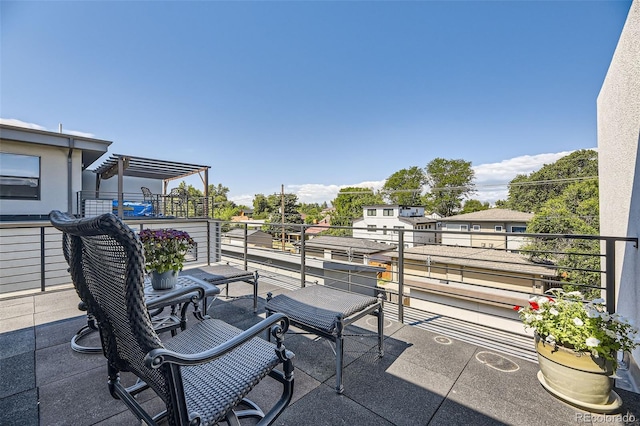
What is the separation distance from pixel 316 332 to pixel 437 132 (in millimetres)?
26011

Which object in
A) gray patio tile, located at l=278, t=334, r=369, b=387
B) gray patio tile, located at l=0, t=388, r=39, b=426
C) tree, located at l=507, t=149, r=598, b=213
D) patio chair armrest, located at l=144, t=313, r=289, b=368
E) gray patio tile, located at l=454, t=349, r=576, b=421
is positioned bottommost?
gray patio tile, located at l=278, t=334, r=369, b=387

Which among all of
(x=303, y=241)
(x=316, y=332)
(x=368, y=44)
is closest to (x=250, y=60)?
(x=368, y=44)

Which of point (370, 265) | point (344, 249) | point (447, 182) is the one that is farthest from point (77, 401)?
point (447, 182)

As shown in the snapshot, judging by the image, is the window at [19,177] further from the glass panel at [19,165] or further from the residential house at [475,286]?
the residential house at [475,286]

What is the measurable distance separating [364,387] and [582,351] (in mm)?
1298

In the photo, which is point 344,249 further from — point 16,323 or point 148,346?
point 148,346

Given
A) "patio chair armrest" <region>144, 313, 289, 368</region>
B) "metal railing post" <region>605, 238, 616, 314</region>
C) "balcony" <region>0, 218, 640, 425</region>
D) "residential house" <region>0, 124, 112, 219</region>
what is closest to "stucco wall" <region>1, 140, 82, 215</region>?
"residential house" <region>0, 124, 112, 219</region>

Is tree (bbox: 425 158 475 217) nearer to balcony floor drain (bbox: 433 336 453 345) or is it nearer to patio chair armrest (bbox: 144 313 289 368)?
balcony floor drain (bbox: 433 336 453 345)

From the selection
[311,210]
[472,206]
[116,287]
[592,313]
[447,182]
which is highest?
[447,182]

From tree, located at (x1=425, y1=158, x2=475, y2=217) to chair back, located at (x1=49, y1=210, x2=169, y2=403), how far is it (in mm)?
35583

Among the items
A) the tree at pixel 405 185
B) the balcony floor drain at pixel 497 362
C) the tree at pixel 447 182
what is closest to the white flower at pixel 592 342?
the balcony floor drain at pixel 497 362

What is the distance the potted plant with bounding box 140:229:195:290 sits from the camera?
2.04m

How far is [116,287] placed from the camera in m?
0.84

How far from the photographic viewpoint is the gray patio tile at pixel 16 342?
2102 millimetres
